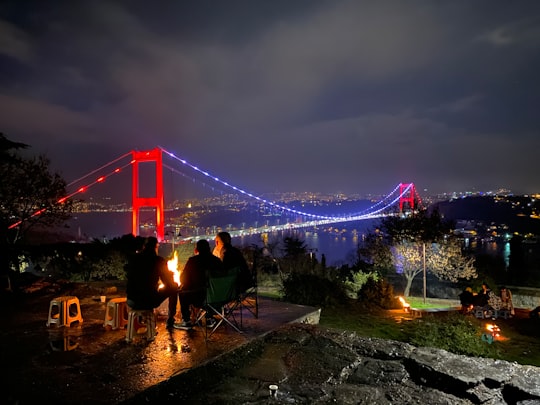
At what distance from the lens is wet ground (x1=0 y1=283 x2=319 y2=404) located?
8.68ft

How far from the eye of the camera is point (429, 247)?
37.1ft

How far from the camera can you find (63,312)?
4.18 metres

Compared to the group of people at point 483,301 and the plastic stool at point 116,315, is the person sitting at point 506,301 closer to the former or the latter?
the group of people at point 483,301

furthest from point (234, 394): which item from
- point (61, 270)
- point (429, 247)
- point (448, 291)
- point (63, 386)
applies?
point (448, 291)

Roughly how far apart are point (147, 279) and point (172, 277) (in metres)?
0.33

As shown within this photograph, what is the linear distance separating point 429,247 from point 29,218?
10.0 metres

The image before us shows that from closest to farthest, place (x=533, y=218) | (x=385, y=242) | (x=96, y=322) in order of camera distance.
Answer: (x=96, y=322) < (x=385, y=242) < (x=533, y=218)

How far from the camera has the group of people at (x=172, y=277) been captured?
3711mm

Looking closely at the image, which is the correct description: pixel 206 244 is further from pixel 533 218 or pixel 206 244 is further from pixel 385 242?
pixel 533 218

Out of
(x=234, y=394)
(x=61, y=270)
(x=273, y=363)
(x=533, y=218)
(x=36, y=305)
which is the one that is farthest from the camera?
(x=533, y=218)

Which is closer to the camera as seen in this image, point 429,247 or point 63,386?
point 63,386

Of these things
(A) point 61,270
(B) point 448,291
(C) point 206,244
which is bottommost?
(B) point 448,291

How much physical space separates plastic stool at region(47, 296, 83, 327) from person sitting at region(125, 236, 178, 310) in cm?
97

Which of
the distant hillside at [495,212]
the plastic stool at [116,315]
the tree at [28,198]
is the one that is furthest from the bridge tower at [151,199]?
the distant hillside at [495,212]
